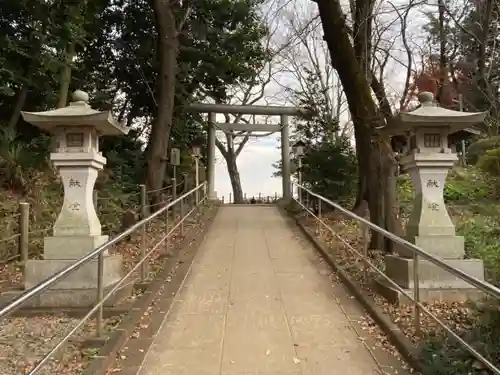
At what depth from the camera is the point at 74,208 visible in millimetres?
6070

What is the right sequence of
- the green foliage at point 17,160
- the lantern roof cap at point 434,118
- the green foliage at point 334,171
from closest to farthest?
the lantern roof cap at point 434,118 → the green foliage at point 17,160 → the green foliage at point 334,171

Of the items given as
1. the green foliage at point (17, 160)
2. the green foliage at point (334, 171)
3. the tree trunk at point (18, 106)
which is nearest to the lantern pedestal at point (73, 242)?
the green foliage at point (17, 160)

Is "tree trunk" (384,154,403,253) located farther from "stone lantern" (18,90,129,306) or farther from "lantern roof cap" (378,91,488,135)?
"stone lantern" (18,90,129,306)

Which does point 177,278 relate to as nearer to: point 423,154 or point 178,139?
point 423,154

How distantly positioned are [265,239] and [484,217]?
180 inches

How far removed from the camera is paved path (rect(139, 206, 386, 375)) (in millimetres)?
4230

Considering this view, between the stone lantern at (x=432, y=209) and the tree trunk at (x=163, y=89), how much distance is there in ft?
26.3

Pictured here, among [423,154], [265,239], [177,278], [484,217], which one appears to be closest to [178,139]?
[265,239]

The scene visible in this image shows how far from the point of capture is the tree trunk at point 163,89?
43.5ft

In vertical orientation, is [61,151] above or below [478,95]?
below

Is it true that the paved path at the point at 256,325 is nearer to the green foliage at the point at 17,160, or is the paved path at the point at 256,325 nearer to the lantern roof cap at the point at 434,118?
the lantern roof cap at the point at 434,118


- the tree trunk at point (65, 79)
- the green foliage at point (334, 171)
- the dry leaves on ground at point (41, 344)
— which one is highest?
the tree trunk at point (65, 79)

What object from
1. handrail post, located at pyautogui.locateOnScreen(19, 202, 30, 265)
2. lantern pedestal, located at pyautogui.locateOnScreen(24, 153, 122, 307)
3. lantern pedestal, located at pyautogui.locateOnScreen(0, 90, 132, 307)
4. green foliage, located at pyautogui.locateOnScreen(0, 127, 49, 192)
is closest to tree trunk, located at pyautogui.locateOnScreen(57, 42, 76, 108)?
green foliage, located at pyautogui.locateOnScreen(0, 127, 49, 192)

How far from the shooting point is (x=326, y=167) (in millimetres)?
13117
